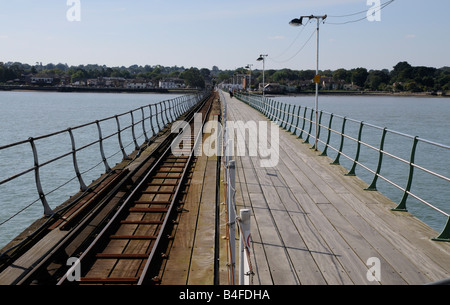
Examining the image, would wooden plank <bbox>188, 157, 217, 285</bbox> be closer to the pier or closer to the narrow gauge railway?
the pier

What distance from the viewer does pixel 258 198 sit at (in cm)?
874

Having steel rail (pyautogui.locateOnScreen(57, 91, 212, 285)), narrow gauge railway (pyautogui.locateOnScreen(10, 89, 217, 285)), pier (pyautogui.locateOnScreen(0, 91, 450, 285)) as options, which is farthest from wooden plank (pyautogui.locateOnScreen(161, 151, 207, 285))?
steel rail (pyautogui.locateOnScreen(57, 91, 212, 285))

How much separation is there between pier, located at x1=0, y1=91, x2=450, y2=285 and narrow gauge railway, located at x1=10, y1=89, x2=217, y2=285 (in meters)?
0.02

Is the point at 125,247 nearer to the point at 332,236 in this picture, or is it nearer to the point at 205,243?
the point at 205,243

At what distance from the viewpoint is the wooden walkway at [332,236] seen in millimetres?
5291

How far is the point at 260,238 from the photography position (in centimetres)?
648

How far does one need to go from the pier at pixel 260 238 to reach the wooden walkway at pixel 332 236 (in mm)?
15

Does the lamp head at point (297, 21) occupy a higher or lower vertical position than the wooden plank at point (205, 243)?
higher

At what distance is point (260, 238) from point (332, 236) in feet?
3.76

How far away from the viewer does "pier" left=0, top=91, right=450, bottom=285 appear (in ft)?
17.6

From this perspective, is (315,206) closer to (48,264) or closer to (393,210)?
(393,210)

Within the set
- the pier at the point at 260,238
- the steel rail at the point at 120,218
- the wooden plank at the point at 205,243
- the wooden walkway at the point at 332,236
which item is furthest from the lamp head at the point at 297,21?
the wooden plank at the point at 205,243

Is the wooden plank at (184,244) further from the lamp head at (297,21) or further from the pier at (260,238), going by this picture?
the lamp head at (297,21)

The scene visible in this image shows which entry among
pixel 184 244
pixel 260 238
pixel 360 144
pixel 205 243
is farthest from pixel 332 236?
pixel 360 144
